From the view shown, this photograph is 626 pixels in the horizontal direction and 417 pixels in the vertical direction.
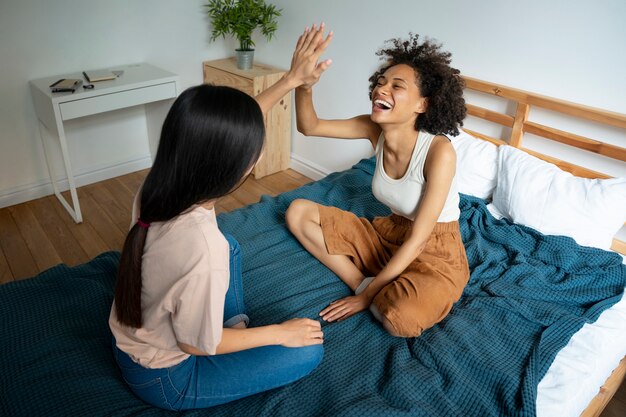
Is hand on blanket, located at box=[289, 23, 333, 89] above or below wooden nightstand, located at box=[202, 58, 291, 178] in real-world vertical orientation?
above

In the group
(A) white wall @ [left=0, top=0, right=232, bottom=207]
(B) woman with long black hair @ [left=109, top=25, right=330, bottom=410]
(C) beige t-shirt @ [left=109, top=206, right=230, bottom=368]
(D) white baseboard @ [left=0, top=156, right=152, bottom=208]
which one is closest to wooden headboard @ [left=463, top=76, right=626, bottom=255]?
(B) woman with long black hair @ [left=109, top=25, right=330, bottom=410]

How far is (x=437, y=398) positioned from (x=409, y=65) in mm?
975

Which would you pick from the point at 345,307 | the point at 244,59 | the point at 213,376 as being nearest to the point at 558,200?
the point at 345,307

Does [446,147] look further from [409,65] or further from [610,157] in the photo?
[610,157]

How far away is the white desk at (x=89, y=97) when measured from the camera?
7.40 feet

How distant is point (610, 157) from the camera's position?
181 centimetres

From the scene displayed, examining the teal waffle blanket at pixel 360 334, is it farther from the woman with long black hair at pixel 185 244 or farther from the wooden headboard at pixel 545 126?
the wooden headboard at pixel 545 126

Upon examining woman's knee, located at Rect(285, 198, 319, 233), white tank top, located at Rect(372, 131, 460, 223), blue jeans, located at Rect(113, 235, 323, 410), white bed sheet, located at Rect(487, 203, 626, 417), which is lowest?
white bed sheet, located at Rect(487, 203, 626, 417)

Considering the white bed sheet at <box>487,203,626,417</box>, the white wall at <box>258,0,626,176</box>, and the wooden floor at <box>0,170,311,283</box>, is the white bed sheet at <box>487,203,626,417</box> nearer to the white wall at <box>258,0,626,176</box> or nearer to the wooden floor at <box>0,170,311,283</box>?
the white wall at <box>258,0,626,176</box>

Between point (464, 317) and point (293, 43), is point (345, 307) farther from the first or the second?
point (293, 43)

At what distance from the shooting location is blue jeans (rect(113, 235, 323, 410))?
1036mm

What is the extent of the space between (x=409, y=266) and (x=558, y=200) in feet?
2.31

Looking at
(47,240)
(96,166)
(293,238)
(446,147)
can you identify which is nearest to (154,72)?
(96,166)

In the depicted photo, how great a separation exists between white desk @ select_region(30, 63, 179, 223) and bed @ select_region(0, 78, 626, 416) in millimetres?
1012
